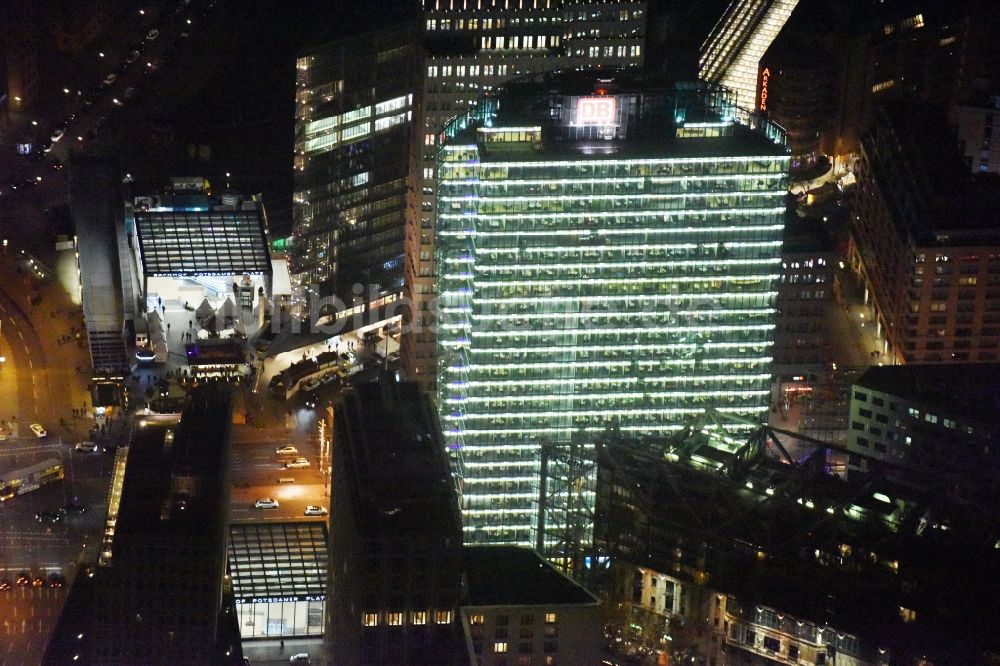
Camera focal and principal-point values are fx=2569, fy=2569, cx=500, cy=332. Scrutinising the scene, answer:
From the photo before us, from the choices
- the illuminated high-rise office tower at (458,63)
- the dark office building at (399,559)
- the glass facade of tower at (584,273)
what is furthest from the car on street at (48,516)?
the dark office building at (399,559)

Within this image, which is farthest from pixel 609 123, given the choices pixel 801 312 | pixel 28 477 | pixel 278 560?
pixel 28 477

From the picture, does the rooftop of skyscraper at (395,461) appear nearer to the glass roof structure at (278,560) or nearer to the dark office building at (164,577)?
the dark office building at (164,577)

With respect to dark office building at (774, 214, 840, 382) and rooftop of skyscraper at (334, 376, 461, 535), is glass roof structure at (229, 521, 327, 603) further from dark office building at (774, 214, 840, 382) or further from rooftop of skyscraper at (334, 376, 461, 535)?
dark office building at (774, 214, 840, 382)

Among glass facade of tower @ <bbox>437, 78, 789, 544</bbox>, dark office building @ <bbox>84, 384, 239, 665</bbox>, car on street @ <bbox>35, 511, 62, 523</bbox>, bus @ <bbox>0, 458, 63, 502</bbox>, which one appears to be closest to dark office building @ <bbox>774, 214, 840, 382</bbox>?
glass facade of tower @ <bbox>437, 78, 789, 544</bbox>

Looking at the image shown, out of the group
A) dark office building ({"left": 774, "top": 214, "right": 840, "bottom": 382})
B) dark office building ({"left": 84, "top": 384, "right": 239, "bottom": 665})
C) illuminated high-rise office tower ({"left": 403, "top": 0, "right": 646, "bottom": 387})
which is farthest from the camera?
dark office building ({"left": 774, "top": 214, "right": 840, "bottom": 382})

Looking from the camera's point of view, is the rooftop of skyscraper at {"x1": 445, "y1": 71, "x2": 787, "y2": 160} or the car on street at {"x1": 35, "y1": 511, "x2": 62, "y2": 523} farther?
the car on street at {"x1": 35, "y1": 511, "x2": 62, "y2": 523}

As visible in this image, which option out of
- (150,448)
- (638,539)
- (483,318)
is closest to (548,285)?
(483,318)
